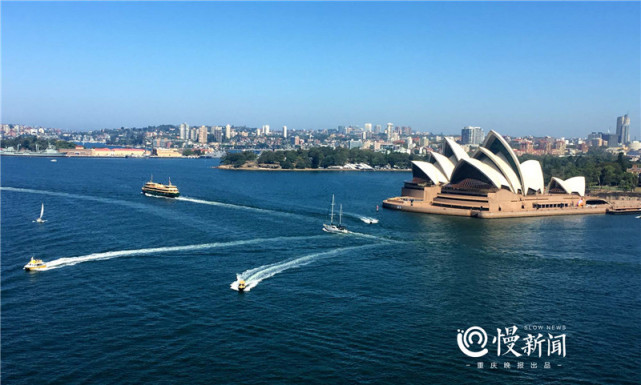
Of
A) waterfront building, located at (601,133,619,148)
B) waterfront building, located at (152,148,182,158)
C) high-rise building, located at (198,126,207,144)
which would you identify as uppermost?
waterfront building, located at (601,133,619,148)

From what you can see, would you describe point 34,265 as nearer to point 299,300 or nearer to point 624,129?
point 299,300

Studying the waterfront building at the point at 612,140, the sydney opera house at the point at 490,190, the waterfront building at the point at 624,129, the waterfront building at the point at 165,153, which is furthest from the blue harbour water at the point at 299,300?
the waterfront building at the point at 624,129

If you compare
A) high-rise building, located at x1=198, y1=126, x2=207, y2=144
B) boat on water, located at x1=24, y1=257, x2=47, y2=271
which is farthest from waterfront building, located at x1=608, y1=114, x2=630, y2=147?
boat on water, located at x1=24, y1=257, x2=47, y2=271

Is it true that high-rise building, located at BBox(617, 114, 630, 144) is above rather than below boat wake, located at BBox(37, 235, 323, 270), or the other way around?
above

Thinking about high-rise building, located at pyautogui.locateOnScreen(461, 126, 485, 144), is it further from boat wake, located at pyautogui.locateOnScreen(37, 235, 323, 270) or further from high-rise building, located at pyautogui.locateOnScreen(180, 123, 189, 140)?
boat wake, located at pyautogui.locateOnScreen(37, 235, 323, 270)

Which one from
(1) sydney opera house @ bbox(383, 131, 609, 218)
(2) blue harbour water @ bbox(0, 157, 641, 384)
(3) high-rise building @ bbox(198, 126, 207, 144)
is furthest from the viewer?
(3) high-rise building @ bbox(198, 126, 207, 144)

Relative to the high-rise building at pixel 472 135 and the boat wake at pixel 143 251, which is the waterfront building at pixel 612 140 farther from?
the boat wake at pixel 143 251

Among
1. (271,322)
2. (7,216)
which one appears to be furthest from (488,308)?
(7,216)
